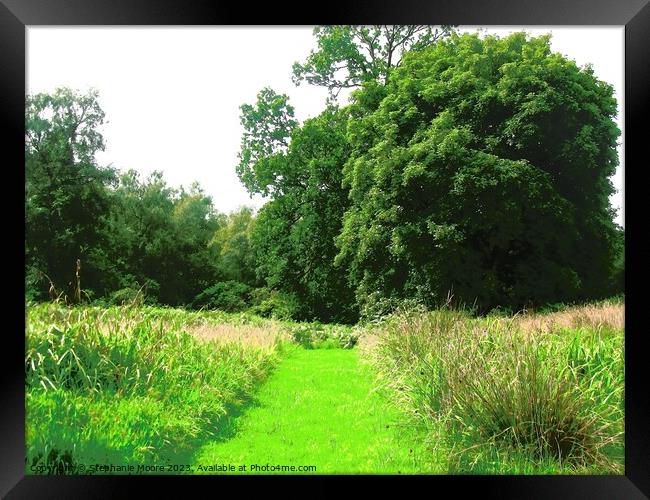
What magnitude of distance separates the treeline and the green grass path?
1.75 meters

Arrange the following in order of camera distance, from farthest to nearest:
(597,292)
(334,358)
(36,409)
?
(334,358) < (597,292) < (36,409)

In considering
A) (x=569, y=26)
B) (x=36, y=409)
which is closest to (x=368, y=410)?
(x=36, y=409)

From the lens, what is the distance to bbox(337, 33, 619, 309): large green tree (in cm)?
666

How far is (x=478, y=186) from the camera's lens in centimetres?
724

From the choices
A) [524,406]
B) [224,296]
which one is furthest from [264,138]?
[524,406]

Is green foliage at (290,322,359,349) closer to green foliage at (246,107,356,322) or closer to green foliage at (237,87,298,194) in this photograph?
green foliage at (246,107,356,322)

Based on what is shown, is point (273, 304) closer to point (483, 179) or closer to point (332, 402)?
point (332, 402)

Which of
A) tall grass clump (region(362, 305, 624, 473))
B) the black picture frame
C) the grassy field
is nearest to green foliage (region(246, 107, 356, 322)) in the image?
the grassy field

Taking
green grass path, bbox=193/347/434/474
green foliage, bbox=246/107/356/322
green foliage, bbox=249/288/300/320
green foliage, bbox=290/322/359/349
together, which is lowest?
green grass path, bbox=193/347/434/474
